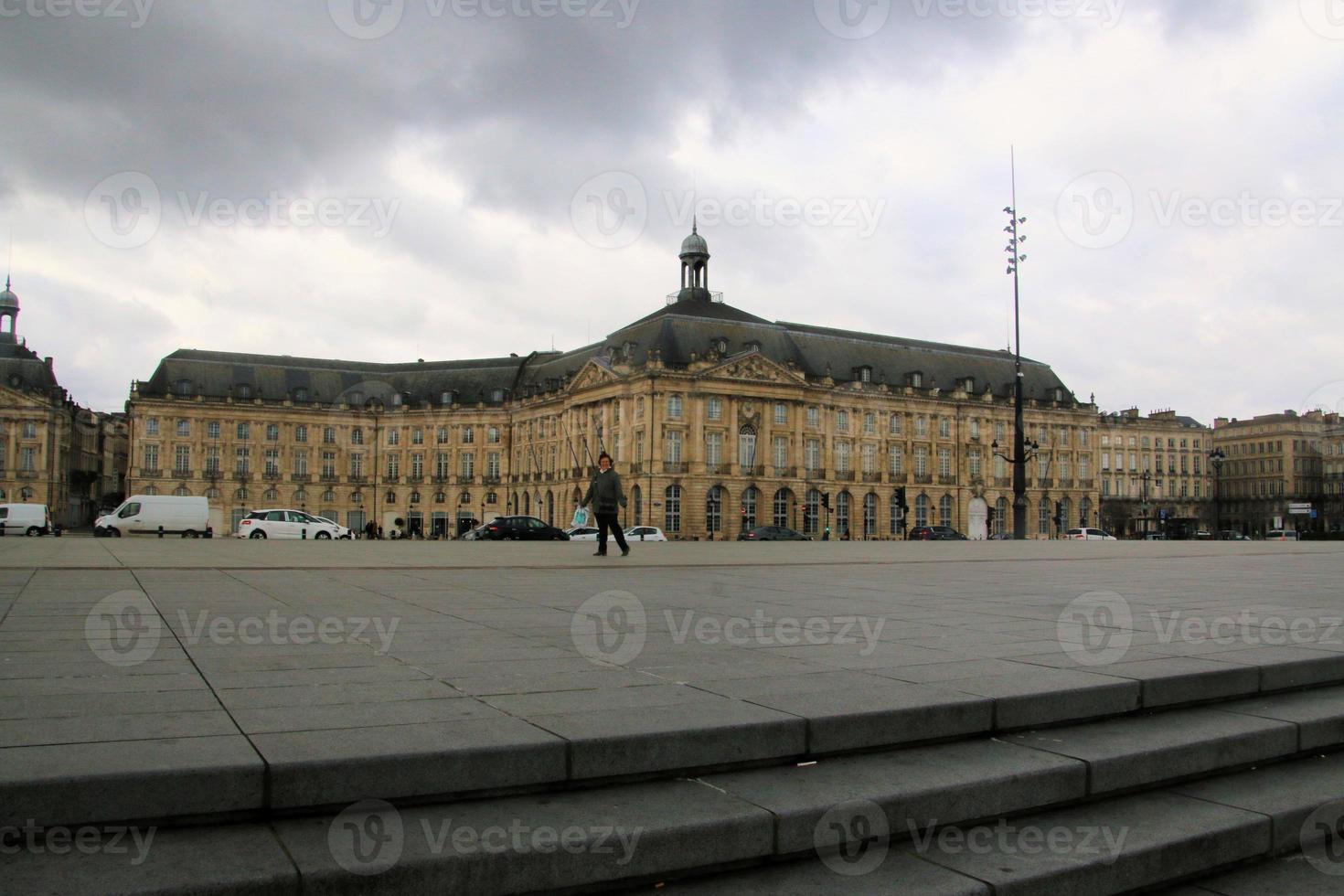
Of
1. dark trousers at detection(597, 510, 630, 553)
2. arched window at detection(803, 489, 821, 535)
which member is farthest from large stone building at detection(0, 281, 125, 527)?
dark trousers at detection(597, 510, 630, 553)

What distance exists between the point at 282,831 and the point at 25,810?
800 millimetres

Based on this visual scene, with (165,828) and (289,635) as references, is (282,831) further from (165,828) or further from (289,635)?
(289,635)

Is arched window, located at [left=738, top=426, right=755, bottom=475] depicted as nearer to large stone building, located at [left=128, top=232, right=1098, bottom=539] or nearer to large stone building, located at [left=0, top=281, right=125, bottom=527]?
large stone building, located at [left=128, top=232, right=1098, bottom=539]

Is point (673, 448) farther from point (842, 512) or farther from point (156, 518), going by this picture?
point (156, 518)

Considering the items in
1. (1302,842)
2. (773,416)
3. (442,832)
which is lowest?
(1302,842)

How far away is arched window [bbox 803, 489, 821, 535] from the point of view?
3330 inches

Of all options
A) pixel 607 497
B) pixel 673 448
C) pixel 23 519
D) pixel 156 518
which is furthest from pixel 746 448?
pixel 607 497

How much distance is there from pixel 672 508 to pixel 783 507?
10142mm

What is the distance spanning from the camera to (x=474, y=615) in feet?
29.7

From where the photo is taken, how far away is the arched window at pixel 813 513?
84594 mm

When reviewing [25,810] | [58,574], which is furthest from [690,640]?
[58,574]

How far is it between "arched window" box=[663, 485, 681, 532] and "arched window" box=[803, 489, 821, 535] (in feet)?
36.1

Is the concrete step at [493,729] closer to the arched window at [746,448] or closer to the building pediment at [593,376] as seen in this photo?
the building pediment at [593,376]

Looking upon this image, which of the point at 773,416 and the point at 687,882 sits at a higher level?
the point at 773,416
